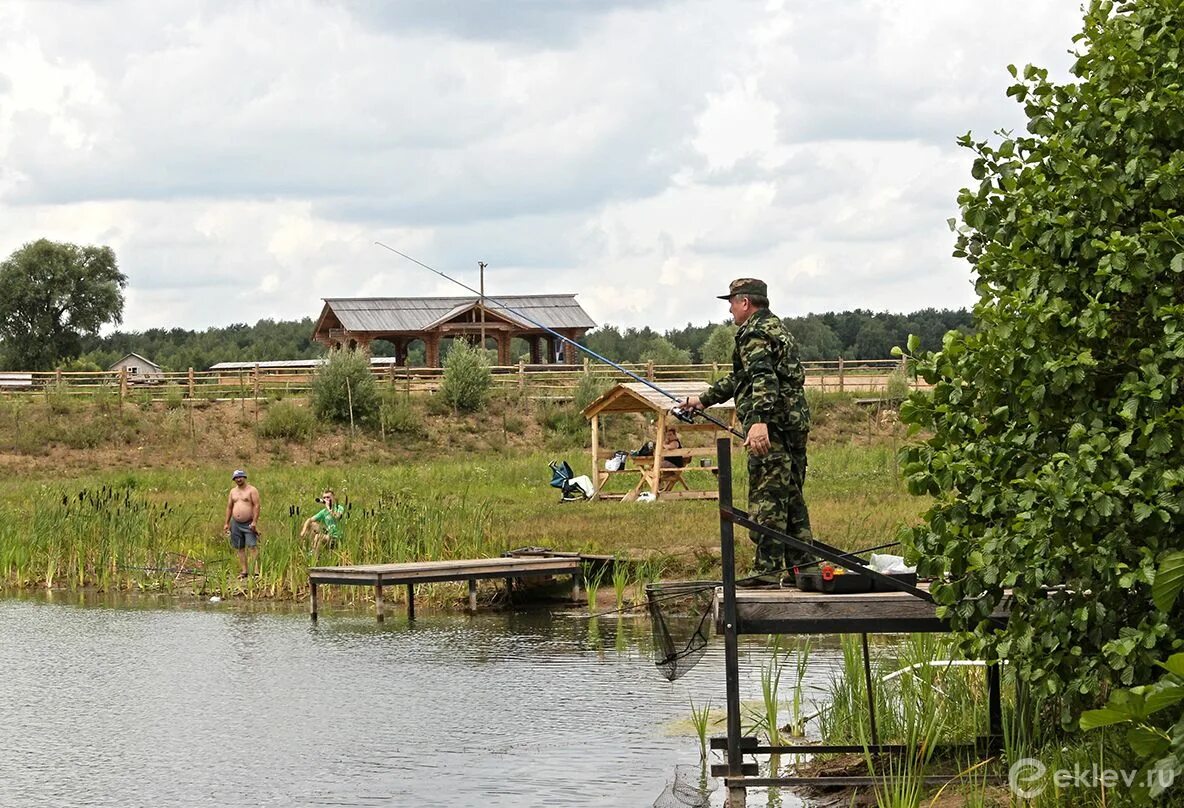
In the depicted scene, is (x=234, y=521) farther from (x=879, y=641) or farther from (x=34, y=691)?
(x=879, y=641)

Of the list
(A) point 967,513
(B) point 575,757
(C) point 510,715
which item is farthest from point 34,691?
(A) point 967,513

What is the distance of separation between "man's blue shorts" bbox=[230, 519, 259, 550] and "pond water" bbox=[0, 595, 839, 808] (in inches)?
121

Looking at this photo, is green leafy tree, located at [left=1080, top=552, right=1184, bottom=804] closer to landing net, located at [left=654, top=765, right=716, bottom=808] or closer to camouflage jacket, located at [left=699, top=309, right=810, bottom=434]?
landing net, located at [left=654, top=765, right=716, bottom=808]

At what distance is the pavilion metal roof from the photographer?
2403 inches

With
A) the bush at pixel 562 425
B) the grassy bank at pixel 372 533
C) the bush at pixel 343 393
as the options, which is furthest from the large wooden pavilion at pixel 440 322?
the grassy bank at pixel 372 533

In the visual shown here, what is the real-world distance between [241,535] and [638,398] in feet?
30.2

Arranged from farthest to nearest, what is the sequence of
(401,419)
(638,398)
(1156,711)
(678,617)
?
(401,419) → (638,398) → (678,617) → (1156,711)

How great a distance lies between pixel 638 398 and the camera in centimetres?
2834

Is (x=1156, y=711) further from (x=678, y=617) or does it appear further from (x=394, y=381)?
(x=394, y=381)

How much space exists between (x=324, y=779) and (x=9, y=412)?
113 feet

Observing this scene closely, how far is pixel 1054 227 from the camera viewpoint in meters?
6.08

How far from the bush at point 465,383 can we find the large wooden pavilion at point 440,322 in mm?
11790

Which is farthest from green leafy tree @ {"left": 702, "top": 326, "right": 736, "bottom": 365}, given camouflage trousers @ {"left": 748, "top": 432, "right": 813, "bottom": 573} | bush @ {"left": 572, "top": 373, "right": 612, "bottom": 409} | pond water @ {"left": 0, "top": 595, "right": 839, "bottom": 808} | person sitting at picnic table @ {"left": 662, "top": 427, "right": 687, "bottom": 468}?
camouflage trousers @ {"left": 748, "top": 432, "right": 813, "bottom": 573}

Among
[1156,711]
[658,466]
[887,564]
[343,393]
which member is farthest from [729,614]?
[343,393]
